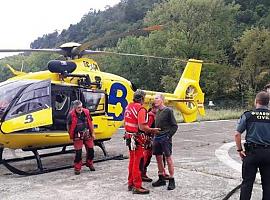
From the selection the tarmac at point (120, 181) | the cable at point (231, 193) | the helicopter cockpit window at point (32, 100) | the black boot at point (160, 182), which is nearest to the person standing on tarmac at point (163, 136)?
the black boot at point (160, 182)

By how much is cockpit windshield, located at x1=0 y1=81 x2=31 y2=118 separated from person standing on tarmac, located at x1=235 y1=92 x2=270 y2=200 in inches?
189

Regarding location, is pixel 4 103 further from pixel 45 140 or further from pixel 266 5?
pixel 266 5

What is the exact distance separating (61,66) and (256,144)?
518 cm

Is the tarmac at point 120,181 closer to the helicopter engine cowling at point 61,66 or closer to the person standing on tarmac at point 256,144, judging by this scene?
the person standing on tarmac at point 256,144

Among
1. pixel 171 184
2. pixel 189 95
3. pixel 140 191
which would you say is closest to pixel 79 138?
pixel 140 191

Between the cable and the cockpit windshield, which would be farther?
the cockpit windshield

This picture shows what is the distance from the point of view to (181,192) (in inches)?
243

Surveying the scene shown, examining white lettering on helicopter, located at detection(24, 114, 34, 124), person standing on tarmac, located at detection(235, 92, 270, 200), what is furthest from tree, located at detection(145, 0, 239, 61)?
person standing on tarmac, located at detection(235, 92, 270, 200)

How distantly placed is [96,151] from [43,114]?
11.3 ft

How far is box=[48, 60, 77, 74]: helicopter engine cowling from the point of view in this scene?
8680mm

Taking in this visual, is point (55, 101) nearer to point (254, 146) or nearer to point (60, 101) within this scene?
point (60, 101)

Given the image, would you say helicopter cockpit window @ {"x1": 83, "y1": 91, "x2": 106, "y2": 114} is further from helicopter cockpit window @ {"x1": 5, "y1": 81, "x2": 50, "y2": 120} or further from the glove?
the glove

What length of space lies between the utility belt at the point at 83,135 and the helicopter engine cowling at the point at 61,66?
1710mm

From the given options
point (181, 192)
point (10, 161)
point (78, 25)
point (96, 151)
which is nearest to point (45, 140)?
point (10, 161)
